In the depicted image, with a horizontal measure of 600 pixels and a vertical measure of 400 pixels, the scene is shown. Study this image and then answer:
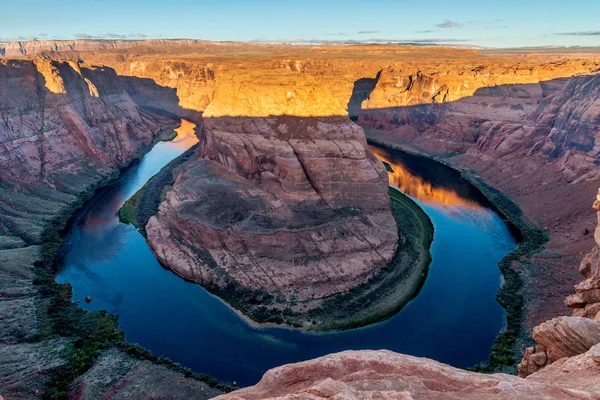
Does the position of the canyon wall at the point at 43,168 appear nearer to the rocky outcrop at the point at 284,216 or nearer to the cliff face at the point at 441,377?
the rocky outcrop at the point at 284,216

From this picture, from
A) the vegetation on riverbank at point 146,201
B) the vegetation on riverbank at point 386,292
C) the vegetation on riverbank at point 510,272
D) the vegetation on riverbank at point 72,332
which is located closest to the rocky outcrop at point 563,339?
the vegetation on riverbank at point 510,272

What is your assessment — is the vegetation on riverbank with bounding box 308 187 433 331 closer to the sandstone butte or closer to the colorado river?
the colorado river

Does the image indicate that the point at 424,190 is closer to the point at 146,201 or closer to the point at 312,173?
the point at 312,173

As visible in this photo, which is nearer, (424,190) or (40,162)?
(40,162)

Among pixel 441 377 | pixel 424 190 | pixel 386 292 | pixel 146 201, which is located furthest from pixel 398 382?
pixel 424 190

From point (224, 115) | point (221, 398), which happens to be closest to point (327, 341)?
point (221, 398)
